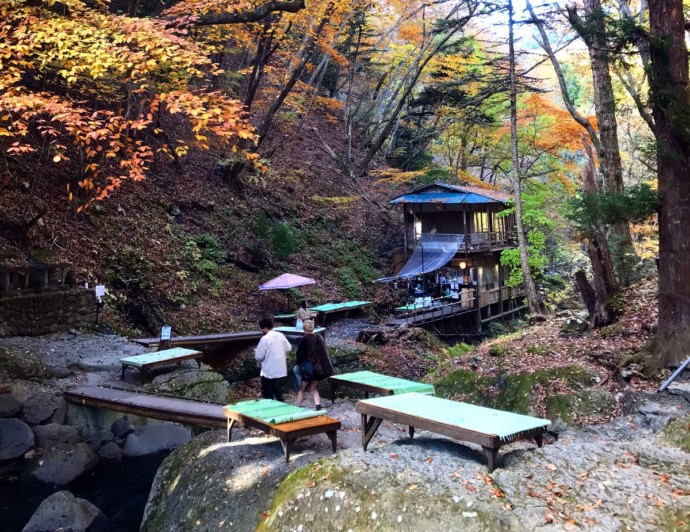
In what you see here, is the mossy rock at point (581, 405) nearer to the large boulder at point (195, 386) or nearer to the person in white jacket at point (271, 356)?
the person in white jacket at point (271, 356)

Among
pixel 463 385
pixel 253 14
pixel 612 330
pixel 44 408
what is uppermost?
pixel 253 14

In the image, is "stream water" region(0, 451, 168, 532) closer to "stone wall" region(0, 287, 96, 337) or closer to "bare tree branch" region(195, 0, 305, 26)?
"stone wall" region(0, 287, 96, 337)

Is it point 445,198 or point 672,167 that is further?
point 445,198

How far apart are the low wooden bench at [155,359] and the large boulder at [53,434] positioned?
57.6 inches

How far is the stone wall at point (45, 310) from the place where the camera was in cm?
1041

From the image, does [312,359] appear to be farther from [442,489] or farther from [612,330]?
[612,330]

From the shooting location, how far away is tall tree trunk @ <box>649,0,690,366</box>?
21.3ft

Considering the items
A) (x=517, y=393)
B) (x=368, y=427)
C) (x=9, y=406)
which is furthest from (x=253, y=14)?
(x=517, y=393)

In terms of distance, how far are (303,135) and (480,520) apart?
29555 mm

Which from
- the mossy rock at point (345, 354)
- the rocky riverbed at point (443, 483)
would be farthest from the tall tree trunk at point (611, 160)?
the mossy rock at point (345, 354)

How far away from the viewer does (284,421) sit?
18.2 ft

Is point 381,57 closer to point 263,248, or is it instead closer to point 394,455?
point 263,248

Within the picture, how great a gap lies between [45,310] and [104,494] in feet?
18.0

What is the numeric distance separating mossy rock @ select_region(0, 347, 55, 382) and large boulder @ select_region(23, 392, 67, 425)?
76 centimetres
